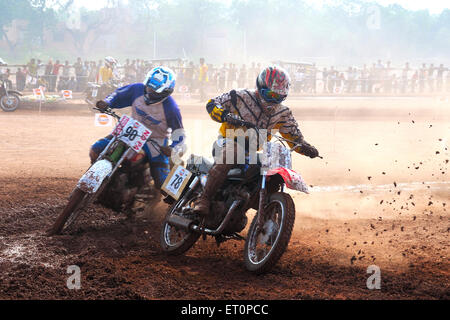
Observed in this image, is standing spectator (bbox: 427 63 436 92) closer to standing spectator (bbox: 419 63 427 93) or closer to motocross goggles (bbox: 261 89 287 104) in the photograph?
standing spectator (bbox: 419 63 427 93)

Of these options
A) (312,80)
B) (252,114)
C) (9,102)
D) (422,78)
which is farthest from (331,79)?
(252,114)

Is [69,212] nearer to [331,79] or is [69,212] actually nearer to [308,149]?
[308,149]

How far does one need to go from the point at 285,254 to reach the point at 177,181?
5.04ft

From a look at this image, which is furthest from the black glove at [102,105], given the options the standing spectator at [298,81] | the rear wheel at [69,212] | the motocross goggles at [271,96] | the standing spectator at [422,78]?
the standing spectator at [422,78]

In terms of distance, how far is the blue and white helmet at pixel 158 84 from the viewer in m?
7.14

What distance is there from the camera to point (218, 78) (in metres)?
34.4

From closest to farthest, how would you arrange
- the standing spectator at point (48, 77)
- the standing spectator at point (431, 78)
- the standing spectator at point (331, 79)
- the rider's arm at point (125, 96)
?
the rider's arm at point (125, 96), the standing spectator at point (48, 77), the standing spectator at point (431, 78), the standing spectator at point (331, 79)

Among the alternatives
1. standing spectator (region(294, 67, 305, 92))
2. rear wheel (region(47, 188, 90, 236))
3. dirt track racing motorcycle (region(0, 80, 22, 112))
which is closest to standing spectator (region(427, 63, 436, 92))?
standing spectator (region(294, 67, 305, 92))

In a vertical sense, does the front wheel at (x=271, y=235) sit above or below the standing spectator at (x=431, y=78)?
below

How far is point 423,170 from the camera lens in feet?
39.7

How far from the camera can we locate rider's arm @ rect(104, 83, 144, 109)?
747 cm

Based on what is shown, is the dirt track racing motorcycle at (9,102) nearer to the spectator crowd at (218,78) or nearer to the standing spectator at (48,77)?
the spectator crowd at (218,78)

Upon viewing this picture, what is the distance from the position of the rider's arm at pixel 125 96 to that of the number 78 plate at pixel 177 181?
1411 millimetres

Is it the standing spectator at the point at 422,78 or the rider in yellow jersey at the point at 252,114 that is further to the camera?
the standing spectator at the point at 422,78
